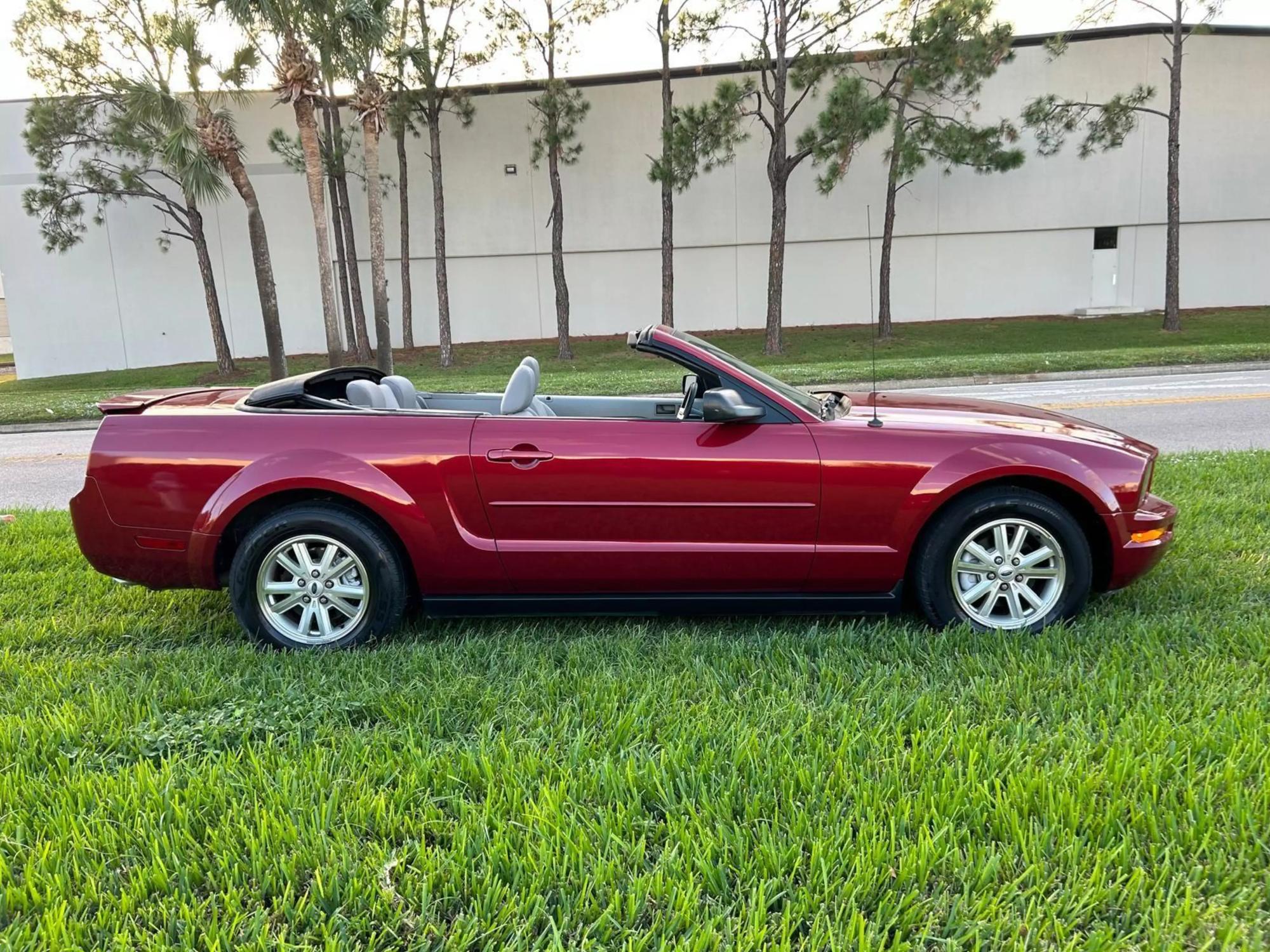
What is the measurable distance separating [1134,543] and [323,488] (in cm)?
342

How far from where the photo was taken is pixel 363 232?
2914 cm

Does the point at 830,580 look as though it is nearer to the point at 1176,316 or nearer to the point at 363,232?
the point at 1176,316

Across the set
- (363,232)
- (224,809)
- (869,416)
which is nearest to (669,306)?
(363,232)

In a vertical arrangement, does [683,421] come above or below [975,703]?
above

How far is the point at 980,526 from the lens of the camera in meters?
3.51

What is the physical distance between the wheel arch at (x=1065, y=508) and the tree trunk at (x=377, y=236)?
15.9 metres

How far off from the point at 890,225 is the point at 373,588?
25546mm

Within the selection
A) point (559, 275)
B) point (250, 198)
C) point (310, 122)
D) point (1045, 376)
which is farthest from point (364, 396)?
point (559, 275)

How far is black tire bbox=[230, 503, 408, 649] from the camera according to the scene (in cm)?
355

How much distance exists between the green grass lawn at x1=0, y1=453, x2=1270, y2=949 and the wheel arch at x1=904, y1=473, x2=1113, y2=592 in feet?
0.75

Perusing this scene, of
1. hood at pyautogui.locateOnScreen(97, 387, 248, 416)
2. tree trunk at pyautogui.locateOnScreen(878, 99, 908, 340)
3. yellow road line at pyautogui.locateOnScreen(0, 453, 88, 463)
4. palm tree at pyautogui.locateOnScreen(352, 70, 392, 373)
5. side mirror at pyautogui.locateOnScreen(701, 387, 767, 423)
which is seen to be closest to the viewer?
side mirror at pyautogui.locateOnScreen(701, 387, 767, 423)

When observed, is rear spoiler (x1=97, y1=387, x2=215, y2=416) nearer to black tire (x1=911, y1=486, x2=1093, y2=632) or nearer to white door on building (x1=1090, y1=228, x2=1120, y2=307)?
black tire (x1=911, y1=486, x2=1093, y2=632)

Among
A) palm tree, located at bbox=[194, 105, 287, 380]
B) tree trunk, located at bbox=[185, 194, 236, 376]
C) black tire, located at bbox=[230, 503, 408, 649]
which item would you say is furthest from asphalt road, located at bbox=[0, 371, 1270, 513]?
tree trunk, located at bbox=[185, 194, 236, 376]

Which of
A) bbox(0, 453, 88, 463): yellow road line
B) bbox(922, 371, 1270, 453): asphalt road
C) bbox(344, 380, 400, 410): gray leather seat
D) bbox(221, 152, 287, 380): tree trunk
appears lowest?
bbox(0, 453, 88, 463): yellow road line
